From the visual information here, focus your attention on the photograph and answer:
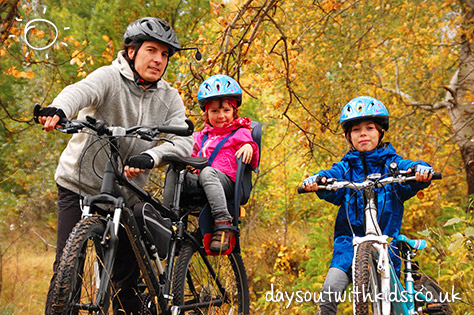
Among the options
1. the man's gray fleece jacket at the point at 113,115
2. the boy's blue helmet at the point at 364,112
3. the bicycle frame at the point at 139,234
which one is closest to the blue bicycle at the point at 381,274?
the boy's blue helmet at the point at 364,112

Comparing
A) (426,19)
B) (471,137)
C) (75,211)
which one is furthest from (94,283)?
(426,19)

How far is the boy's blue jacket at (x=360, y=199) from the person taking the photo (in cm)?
399

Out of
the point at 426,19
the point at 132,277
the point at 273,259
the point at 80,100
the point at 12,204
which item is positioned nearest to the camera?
the point at 80,100

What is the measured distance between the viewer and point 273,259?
9.63 meters

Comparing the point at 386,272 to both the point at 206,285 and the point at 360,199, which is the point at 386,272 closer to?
the point at 360,199

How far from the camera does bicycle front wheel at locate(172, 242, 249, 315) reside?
13.2 ft

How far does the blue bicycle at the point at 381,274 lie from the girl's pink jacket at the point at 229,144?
0.88 m

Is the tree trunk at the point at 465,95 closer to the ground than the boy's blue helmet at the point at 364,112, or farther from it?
farther from it

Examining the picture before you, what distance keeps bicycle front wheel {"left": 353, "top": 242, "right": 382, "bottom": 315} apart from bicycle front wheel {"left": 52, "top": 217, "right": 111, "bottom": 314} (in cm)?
147

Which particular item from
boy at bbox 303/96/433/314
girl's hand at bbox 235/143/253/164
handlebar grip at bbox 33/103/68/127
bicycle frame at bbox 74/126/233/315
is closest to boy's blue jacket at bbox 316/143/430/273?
boy at bbox 303/96/433/314

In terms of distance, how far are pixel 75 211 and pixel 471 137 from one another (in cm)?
622

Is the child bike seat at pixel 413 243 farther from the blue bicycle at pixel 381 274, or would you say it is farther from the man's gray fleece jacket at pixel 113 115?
the man's gray fleece jacket at pixel 113 115

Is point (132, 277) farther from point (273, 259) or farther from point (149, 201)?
point (273, 259)

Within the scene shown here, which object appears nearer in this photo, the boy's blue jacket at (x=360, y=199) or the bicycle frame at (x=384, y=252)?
the bicycle frame at (x=384, y=252)
